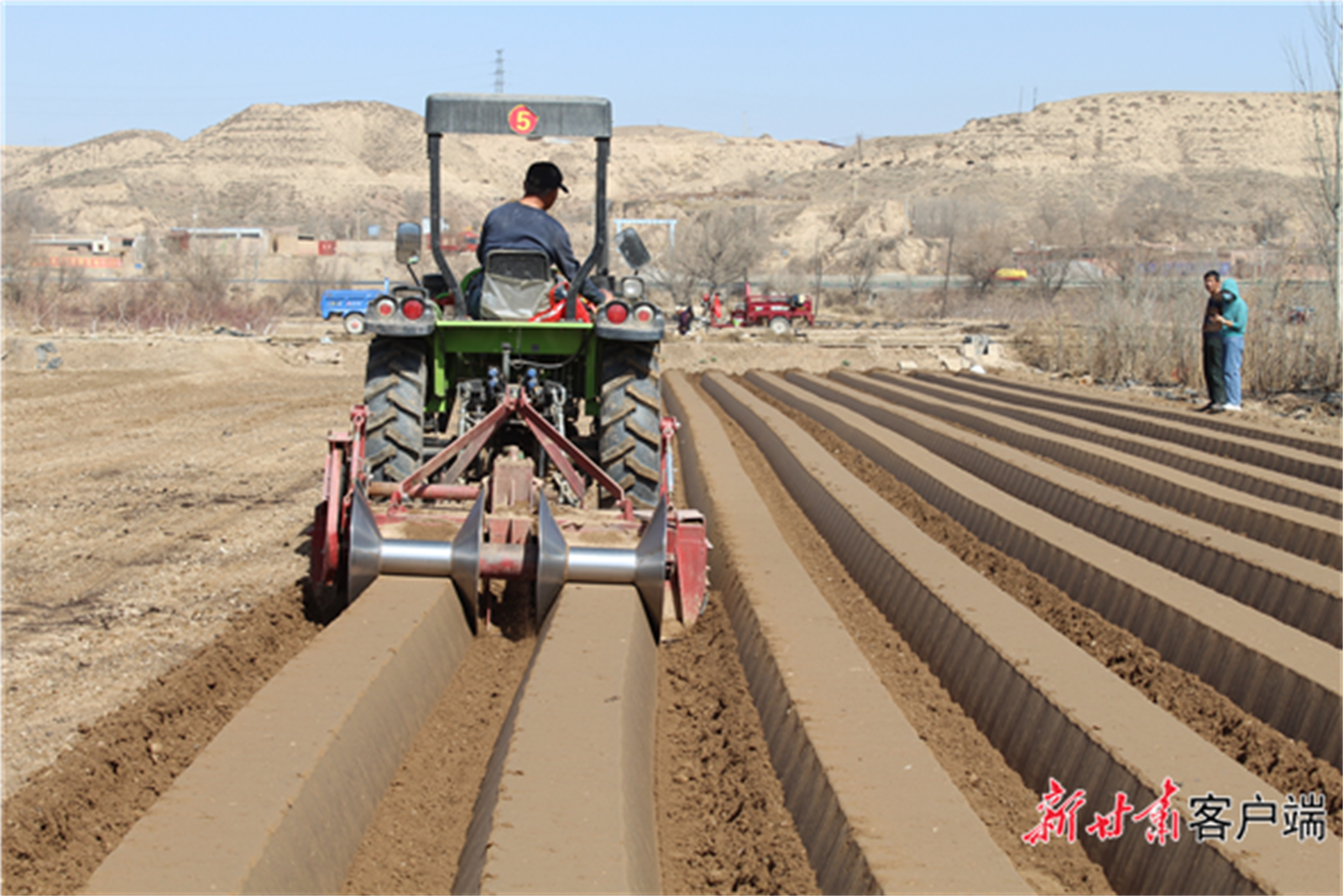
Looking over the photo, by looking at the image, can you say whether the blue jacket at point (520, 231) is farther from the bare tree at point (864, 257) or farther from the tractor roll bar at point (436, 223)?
the bare tree at point (864, 257)

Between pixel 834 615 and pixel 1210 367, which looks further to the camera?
pixel 1210 367

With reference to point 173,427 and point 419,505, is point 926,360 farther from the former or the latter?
point 419,505

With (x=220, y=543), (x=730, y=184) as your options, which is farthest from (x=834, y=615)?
(x=730, y=184)

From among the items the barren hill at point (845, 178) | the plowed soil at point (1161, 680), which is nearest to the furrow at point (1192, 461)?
the plowed soil at point (1161, 680)

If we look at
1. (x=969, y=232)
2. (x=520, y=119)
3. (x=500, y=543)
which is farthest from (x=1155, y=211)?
(x=500, y=543)

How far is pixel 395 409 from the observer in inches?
225

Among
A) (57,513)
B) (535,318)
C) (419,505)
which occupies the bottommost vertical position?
(57,513)

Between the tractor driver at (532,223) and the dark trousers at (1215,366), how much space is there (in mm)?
8249

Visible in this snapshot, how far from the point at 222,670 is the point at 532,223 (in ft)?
8.27

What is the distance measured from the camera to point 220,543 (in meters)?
6.81

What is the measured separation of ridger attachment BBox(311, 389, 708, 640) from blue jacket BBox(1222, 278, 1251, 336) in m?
8.47

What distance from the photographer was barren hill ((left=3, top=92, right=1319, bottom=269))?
64000 millimetres

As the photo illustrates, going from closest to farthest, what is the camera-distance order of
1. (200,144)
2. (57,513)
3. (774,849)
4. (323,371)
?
(774,849) < (57,513) < (323,371) < (200,144)

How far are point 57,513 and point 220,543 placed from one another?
1516 mm
